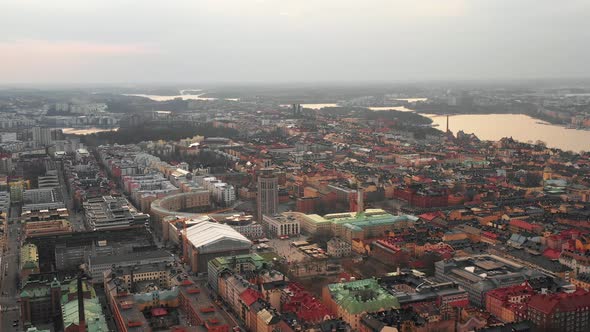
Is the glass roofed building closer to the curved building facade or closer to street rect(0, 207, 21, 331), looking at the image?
the curved building facade

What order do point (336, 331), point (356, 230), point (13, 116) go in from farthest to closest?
point (13, 116)
point (356, 230)
point (336, 331)

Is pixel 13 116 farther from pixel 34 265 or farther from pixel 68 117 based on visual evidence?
pixel 34 265

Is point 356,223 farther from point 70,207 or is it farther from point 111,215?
point 70,207

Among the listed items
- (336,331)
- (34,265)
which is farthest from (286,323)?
(34,265)

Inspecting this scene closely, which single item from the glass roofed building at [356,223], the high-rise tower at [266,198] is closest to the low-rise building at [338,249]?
the glass roofed building at [356,223]

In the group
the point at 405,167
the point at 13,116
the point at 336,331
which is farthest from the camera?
the point at 13,116

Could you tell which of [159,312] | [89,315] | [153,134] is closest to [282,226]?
[159,312]

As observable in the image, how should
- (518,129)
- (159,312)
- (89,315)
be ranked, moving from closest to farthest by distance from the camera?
(89,315), (159,312), (518,129)
